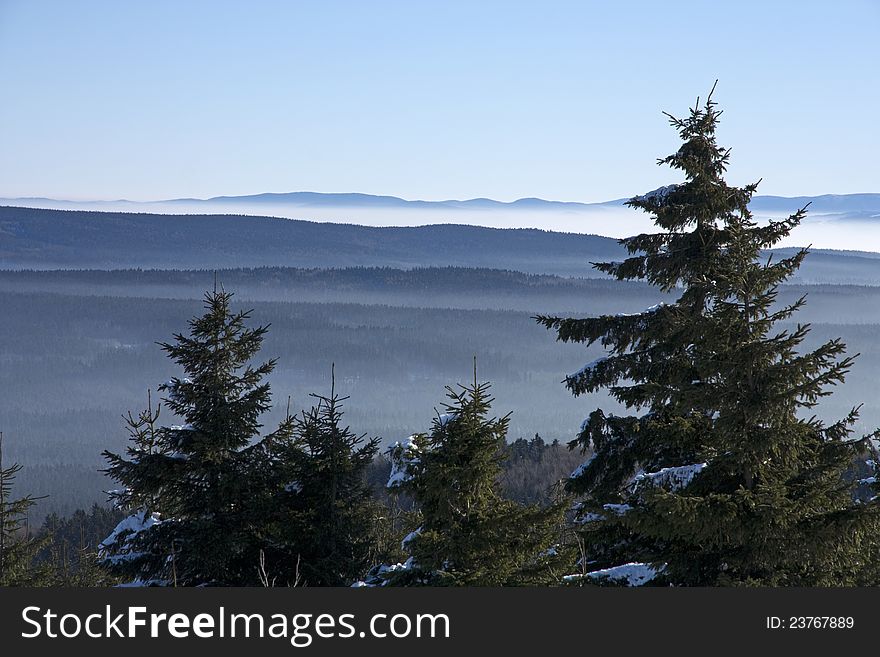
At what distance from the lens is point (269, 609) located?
10547 millimetres

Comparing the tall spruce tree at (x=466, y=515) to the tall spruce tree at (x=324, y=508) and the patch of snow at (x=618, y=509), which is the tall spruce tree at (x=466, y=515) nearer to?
the patch of snow at (x=618, y=509)

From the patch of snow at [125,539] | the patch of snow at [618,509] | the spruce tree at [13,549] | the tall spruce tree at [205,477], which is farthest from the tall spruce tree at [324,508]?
the spruce tree at [13,549]

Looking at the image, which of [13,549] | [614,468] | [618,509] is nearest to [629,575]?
[618,509]

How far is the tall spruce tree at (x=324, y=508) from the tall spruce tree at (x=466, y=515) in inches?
185

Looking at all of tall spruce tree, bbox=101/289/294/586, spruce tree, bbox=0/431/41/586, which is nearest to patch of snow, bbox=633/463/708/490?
tall spruce tree, bbox=101/289/294/586

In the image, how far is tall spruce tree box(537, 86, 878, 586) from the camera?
1113 centimetres

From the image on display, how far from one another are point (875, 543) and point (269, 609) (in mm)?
7995

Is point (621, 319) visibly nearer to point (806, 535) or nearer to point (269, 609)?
point (806, 535)

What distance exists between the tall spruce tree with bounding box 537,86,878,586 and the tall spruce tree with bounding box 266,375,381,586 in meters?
5.35

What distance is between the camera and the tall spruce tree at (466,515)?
1314 centimetres

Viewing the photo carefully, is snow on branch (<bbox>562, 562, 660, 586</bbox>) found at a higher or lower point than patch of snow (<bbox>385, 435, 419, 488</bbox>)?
lower

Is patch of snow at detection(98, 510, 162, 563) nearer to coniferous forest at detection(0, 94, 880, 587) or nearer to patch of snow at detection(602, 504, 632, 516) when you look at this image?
coniferous forest at detection(0, 94, 880, 587)

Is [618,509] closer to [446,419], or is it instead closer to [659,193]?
[446,419]

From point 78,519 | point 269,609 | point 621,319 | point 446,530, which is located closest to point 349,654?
point 269,609
